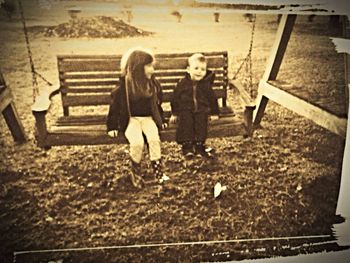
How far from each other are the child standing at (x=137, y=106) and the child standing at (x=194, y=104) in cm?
11

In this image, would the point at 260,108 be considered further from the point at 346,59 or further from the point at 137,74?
the point at 137,74

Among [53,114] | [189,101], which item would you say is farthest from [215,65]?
[53,114]

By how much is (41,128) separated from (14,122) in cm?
15

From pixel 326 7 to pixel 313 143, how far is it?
0.80 m

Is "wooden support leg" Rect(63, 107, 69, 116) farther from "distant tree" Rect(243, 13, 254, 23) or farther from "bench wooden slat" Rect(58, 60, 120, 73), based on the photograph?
"distant tree" Rect(243, 13, 254, 23)

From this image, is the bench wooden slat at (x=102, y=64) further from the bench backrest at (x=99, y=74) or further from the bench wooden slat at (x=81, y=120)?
the bench wooden slat at (x=81, y=120)

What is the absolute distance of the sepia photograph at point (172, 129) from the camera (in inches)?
78.0

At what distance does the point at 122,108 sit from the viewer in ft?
6.73

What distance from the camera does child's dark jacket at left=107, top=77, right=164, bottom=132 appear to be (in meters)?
2.04

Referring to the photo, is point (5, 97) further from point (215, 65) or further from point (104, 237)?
point (215, 65)

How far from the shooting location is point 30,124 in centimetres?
203

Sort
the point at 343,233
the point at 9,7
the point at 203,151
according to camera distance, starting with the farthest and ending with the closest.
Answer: the point at 343,233, the point at 203,151, the point at 9,7

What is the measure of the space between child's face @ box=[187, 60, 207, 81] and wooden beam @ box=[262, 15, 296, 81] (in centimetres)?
38

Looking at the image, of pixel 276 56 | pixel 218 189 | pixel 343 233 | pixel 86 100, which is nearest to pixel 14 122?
pixel 86 100
